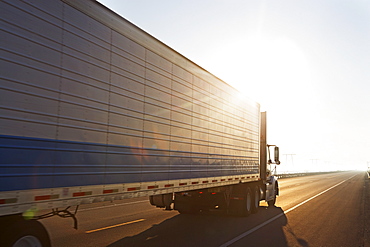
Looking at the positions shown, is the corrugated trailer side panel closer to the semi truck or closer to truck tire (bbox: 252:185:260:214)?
the semi truck

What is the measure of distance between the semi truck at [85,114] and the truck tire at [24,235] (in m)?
0.01

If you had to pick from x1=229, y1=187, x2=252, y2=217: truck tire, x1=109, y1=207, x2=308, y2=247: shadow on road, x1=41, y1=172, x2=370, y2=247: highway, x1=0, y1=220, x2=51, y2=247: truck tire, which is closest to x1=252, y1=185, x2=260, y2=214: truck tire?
x1=41, y1=172, x2=370, y2=247: highway

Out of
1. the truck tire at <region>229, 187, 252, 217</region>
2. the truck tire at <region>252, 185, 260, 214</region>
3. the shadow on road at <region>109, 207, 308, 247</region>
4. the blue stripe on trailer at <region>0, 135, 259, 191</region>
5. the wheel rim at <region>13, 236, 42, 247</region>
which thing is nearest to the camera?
the blue stripe on trailer at <region>0, 135, 259, 191</region>

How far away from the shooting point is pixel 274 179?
1712cm

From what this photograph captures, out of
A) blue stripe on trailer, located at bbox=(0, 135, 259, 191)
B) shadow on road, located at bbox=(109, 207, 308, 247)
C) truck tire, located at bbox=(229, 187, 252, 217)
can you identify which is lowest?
shadow on road, located at bbox=(109, 207, 308, 247)

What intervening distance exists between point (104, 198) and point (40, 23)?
267cm

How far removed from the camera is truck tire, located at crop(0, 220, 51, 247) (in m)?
4.19

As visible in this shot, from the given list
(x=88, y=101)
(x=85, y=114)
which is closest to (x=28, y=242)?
(x=85, y=114)

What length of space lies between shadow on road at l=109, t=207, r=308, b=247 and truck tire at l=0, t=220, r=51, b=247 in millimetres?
3296

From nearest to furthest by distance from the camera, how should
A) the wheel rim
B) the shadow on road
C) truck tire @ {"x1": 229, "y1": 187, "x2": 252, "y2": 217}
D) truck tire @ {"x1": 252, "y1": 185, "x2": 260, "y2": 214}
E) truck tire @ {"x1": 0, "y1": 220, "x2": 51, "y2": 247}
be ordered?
truck tire @ {"x1": 0, "y1": 220, "x2": 51, "y2": 247}, the wheel rim, the shadow on road, truck tire @ {"x1": 229, "y1": 187, "x2": 252, "y2": 217}, truck tire @ {"x1": 252, "y1": 185, "x2": 260, "y2": 214}

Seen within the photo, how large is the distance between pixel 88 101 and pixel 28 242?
6.66 ft

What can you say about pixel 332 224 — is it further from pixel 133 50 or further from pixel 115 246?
pixel 133 50

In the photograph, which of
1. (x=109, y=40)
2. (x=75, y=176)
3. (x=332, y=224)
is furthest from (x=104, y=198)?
(x=332, y=224)

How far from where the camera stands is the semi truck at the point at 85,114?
4152 millimetres
